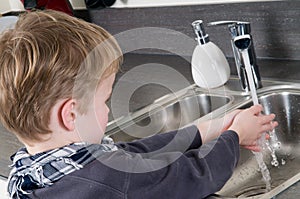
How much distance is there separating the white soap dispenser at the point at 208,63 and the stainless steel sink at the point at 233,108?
27mm

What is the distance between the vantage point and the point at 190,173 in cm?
90

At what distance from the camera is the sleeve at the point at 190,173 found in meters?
0.85

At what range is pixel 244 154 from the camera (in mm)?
1271

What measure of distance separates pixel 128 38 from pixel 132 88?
1.17ft

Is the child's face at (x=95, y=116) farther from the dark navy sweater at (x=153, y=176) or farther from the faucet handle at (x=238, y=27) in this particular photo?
the faucet handle at (x=238, y=27)

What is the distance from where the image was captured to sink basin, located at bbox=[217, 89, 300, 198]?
1170 mm

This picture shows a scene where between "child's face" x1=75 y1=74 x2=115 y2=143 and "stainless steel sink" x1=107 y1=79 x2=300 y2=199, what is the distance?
346mm

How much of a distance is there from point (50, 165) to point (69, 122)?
71 millimetres

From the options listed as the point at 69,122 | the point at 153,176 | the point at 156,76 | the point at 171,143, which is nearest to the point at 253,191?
the point at 171,143

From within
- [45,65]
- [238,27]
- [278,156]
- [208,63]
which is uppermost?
[45,65]

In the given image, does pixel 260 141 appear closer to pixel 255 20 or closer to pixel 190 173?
pixel 190 173

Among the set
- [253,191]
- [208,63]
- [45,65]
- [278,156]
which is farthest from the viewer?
[208,63]

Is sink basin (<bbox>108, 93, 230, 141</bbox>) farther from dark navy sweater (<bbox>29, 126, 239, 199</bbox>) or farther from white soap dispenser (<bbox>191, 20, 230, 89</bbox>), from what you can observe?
dark navy sweater (<bbox>29, 126, 239, 199</bbox>)

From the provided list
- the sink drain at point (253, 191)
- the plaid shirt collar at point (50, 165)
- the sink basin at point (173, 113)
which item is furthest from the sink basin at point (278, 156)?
the plaid shirt collar at point (50, 165)
